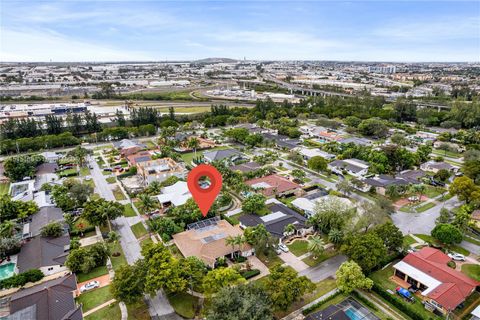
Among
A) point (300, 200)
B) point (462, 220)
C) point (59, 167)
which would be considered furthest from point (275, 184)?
point (59, 167)

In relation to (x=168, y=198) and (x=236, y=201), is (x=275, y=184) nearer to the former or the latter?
(x=236, y=201)

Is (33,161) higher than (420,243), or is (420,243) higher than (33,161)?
(33,161)

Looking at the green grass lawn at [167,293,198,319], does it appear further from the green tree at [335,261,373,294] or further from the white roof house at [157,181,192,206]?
the white roof house at [157,181,192,206]

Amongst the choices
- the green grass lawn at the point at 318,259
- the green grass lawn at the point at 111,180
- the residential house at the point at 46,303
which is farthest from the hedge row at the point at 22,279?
the green grass lawn at the point at 318,259

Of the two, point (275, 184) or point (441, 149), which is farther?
point (441, 149)

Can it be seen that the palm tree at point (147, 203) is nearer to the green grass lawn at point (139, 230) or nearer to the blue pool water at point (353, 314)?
the green grass lawn at point (139, 230)

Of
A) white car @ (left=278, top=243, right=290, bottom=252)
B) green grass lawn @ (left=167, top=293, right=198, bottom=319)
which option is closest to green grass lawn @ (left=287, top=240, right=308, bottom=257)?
white car @ (left=278, top=243, right=290, bottom=252)
